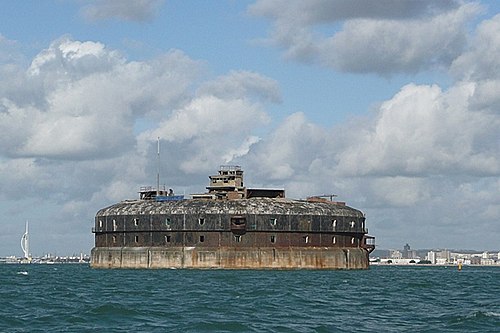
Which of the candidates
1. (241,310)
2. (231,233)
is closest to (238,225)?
(231,233)

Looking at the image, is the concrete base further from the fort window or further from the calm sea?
the calm sea

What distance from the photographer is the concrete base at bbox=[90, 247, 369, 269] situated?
102938 millimetres

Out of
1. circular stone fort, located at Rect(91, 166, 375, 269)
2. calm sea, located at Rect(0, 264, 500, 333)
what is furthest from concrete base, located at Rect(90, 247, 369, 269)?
calm sea, located at Rect(0, 264, 500, 333)

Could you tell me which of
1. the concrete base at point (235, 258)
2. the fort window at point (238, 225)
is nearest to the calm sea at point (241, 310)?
the concrete base at point (235, 258)

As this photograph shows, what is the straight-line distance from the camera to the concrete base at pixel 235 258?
103 m

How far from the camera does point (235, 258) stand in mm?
102938

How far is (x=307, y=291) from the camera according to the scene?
60.5m

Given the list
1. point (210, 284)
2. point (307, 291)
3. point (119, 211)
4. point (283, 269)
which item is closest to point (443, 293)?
point (307, 291)

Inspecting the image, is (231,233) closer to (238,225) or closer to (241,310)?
(238,225)

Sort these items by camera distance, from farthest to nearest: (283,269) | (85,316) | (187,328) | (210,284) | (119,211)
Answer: (119,211), (283,269), (210,284), (85,316), (187,328)

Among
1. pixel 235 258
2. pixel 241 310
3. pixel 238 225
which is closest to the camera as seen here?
pixel 241 310

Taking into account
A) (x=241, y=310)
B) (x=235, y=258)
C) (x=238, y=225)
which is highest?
(x=238, y=225)

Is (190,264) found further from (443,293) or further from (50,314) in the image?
(50,314)

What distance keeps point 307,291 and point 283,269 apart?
42.0m
